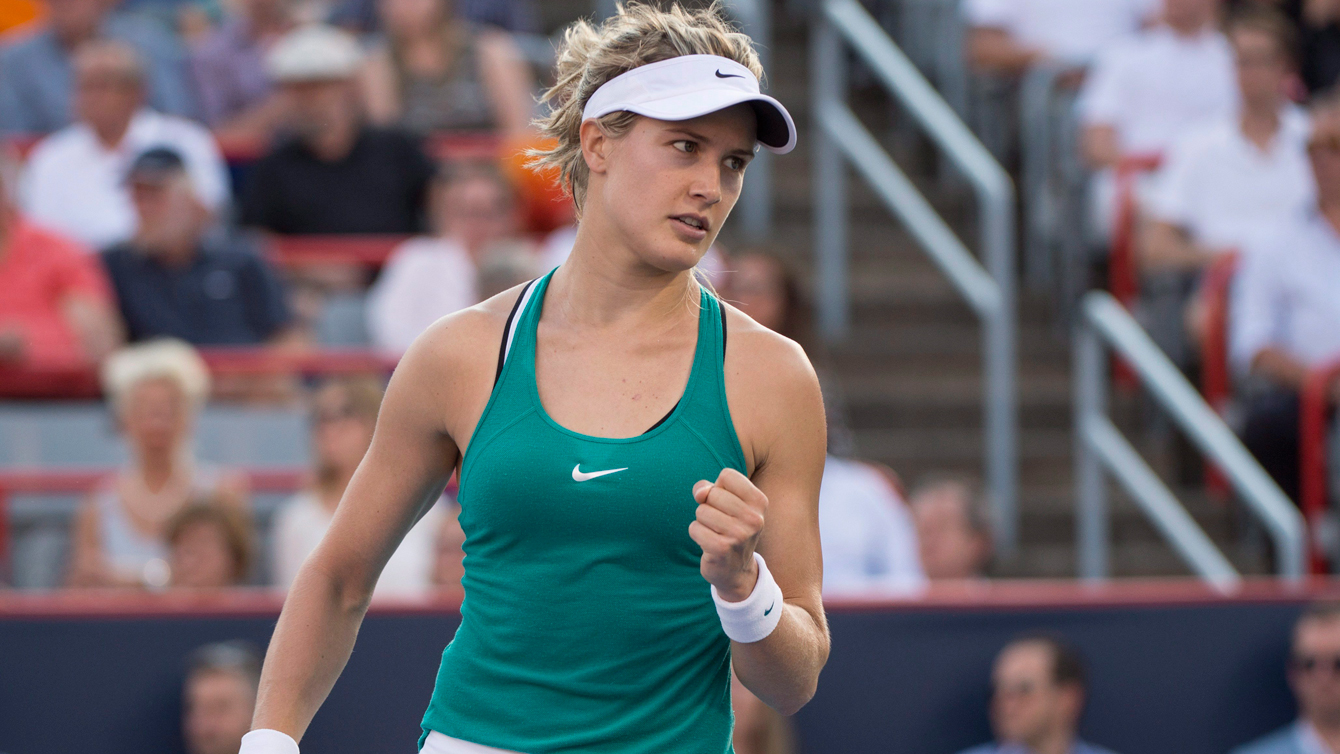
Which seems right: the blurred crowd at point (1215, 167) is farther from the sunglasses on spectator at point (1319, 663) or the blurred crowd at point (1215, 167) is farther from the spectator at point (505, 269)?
the spectator at point (505, 269)

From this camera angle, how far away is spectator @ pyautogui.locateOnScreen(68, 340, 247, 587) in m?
5.82

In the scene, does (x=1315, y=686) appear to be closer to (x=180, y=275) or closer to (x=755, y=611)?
(x=755, y=611)

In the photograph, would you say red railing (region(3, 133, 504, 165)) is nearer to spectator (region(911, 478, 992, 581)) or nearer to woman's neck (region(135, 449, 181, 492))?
woman's neck (region(135, 449, 181, 492))

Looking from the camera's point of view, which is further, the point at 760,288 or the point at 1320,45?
the point at 1320,45

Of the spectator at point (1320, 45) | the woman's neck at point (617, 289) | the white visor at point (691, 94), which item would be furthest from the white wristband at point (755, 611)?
the spectator at point (1320, 45)

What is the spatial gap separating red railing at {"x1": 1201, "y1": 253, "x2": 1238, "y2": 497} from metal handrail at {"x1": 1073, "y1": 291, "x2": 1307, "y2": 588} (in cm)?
8

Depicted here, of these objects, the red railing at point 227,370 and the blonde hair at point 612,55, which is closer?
the blonde hair at point 612,55

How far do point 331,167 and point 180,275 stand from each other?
110 cm

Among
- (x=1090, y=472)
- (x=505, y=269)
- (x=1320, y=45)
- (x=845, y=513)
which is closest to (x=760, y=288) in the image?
(x=845, y=513)

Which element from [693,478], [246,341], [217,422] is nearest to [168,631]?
[217,422]

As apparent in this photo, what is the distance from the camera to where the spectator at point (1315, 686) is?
5.32 m

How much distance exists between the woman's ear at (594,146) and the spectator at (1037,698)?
3147 millimetres

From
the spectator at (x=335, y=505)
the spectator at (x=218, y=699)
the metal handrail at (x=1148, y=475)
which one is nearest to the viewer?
the spectator at (x=218, y=699)

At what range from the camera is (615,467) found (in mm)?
2436
